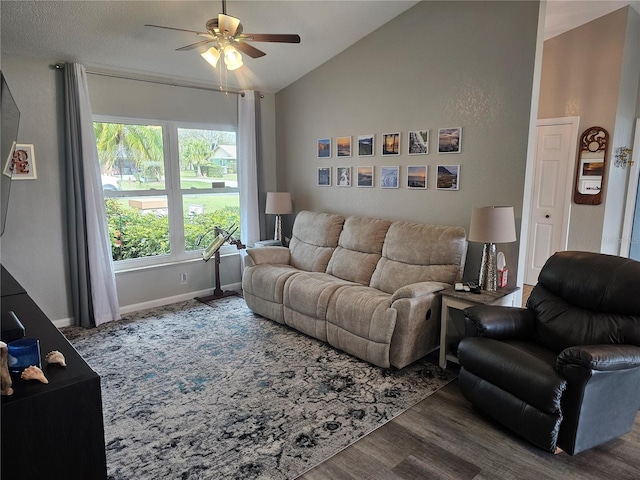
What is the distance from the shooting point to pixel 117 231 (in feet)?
14.2

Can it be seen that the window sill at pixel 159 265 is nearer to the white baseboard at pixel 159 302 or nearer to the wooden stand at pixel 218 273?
the wooden stand at pixel 218 273

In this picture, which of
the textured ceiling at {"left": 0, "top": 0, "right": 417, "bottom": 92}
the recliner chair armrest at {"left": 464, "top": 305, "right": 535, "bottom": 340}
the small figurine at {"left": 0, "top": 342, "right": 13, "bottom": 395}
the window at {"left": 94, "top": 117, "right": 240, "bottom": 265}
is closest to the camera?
the small figurine at {"left": 0, "top": 342, "right": 13, "bottom": 395}

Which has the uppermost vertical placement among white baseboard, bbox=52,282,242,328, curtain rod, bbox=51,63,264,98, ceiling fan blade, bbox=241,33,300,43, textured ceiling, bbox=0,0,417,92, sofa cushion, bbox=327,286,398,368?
textured ceiling, bbox=0,0,417,92

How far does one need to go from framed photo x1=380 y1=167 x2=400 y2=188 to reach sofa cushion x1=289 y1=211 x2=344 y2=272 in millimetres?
602

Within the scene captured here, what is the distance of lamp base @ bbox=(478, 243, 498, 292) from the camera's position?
315 centimetres

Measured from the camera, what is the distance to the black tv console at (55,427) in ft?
4.22

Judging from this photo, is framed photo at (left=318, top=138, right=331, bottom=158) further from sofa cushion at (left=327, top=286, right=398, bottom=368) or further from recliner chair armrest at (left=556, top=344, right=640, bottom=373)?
recliner chair armrest at (left=556, top=344, right=640, bottom=373)

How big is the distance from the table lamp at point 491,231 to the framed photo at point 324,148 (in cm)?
218

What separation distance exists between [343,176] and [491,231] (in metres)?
2.04

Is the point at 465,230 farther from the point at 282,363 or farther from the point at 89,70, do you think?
the point at 89,70

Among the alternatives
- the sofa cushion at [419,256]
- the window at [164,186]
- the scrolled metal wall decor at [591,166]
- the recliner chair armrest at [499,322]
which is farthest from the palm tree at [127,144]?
the scrolled metal wall decor at [591,166]

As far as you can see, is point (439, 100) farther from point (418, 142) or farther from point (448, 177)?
point (448, 177)

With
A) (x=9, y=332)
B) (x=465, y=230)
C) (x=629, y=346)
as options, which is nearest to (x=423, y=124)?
(x=465, y=230)

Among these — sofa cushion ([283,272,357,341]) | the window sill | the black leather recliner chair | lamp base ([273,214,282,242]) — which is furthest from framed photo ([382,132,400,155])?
the window sill
